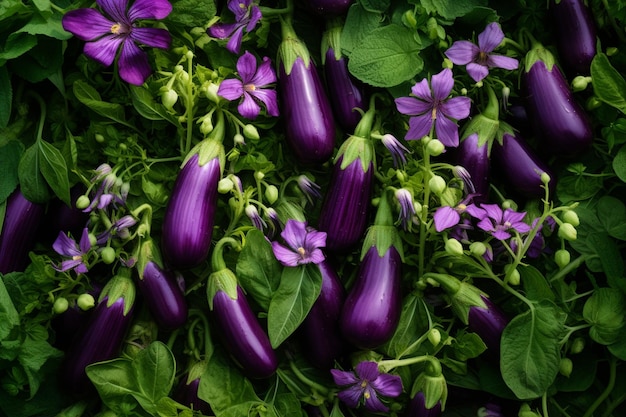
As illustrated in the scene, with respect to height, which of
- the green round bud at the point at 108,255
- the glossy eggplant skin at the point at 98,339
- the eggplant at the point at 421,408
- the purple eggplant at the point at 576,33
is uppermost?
the purple eggplant at the point at 576,33

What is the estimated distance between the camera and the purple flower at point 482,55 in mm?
947

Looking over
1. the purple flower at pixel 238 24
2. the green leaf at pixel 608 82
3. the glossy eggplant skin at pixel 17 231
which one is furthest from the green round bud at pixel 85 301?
the green leaf at pixel 608 82

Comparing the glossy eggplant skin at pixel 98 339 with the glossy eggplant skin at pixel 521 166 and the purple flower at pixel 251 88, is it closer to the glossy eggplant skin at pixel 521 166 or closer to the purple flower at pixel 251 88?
the purple flower at pixel 251 88

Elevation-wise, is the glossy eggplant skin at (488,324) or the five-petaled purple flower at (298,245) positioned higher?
the five-petaled purple flower at (298,245)

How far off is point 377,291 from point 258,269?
0.51ft

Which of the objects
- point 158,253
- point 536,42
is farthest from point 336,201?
point 536,42

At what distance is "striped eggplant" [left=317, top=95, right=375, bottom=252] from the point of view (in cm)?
94

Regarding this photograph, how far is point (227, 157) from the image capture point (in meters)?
0.95

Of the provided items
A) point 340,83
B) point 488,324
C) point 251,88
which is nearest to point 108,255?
point 251,88

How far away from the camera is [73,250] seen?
3.08 feet

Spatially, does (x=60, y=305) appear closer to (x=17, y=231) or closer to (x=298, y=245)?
(x=17, y=231)

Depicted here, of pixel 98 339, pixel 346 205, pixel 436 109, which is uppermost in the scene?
pixel 436 109

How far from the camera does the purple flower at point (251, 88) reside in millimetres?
933

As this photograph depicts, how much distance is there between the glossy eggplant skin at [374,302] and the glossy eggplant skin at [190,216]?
0.67ft
